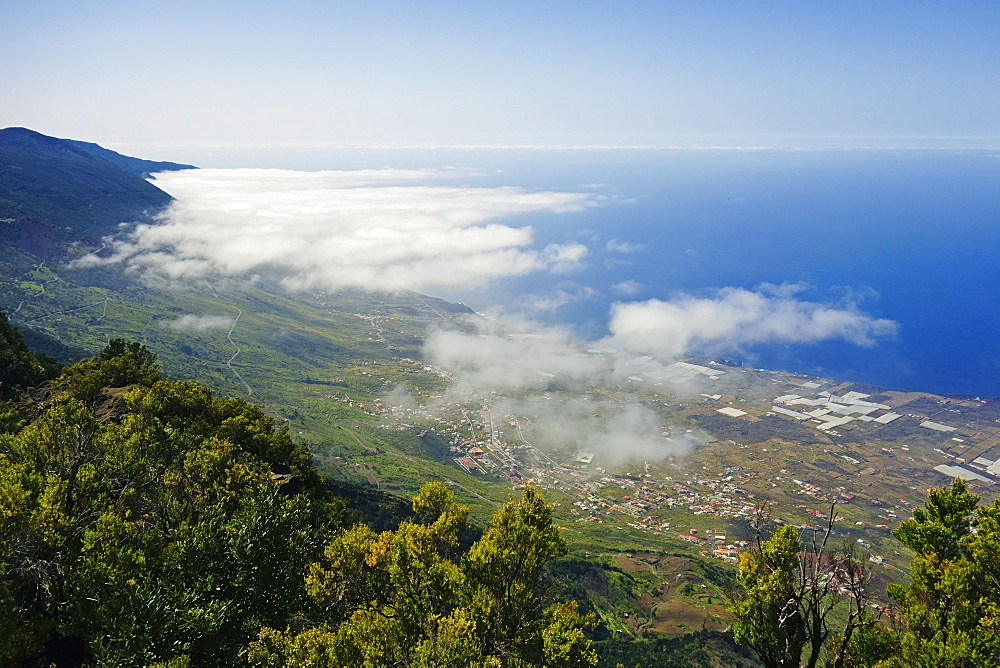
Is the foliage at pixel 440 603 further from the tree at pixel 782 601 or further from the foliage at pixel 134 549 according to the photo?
the tree at pixel 782 601

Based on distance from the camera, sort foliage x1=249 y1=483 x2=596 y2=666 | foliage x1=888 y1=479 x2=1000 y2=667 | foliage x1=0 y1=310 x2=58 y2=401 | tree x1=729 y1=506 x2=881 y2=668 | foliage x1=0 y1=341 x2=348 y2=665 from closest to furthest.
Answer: tree x1=729 y1=506 x2=881 y2=668, foliage x1=249 y1=483 x2=596 y2=666, foliage x1=0 y1=341 x2=348 y2=665, foliage x1=888 y1=479 x2=1000 y2=667, foliage x1=0 y1=310 x2=58 y2=401

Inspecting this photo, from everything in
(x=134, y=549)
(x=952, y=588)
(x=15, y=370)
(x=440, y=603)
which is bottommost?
(x=952, y=588)

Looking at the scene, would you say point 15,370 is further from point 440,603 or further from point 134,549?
point 440,603

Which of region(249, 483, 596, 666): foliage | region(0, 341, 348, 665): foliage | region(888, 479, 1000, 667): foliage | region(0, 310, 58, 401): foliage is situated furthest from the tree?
region(0, 310, 58, 401): foliage

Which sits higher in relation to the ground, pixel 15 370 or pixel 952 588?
pixel 15 370

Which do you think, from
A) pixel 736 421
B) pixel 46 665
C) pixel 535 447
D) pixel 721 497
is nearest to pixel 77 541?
pixel 46 665

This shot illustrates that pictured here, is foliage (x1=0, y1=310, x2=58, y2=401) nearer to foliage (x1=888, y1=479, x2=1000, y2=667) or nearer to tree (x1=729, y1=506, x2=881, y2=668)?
tree (x1=729, y1=506, x2=881, y2=668)

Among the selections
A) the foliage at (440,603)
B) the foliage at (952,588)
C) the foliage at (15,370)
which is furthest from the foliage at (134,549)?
the foliage at (15,370)

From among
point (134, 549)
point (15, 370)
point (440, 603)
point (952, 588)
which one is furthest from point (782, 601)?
point (15, 370)
